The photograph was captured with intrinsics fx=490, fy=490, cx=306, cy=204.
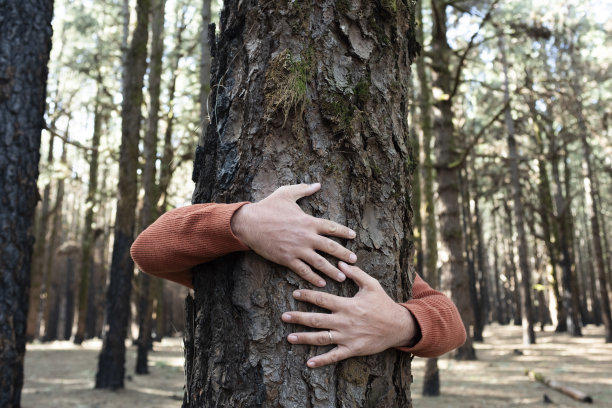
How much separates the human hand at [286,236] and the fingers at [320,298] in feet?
0.13

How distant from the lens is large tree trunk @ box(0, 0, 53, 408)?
3.84m

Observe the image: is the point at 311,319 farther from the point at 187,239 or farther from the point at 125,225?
the point at 125,225

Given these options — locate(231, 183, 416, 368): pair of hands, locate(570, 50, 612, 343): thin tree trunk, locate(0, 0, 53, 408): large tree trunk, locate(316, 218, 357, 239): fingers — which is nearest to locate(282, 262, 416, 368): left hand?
locate(231, 183, 416, 368): pair of hands

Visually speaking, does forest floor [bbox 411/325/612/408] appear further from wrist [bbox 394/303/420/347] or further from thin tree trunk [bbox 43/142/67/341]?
thin tree trunk [bbox 43/142/67/341]

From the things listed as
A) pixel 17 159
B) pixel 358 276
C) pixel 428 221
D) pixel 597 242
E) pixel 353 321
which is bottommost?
pixel 353 321

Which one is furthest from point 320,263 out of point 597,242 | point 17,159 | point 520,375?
point 597,242

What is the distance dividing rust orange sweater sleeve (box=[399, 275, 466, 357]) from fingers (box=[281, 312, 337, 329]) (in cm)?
33

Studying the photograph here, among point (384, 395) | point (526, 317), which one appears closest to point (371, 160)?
point (384, 395)

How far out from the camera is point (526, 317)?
53.2 feet

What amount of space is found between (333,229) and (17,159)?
11.0ft

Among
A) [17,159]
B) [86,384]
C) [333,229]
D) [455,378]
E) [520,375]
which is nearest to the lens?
[333,229]

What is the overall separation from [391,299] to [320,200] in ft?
1.46

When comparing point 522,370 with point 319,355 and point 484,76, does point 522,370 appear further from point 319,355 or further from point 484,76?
point 484,76

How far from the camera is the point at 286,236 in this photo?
169cm
